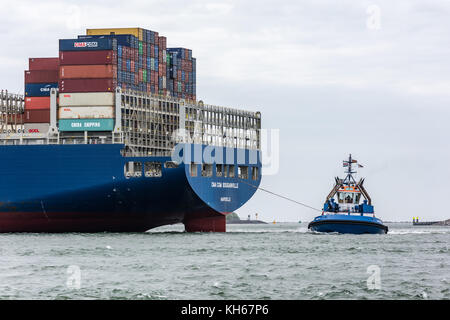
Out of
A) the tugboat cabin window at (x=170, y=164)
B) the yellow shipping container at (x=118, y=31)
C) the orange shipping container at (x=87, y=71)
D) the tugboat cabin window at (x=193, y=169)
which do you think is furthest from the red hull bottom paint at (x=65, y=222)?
the yellow shipping container at (x=118, y=31)

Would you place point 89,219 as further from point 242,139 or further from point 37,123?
point 242,139

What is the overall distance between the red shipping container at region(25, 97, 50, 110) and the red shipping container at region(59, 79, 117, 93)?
405cm

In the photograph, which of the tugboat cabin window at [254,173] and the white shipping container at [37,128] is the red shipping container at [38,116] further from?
the tugboat cabin window at [254,173]

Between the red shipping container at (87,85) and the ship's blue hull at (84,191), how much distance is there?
177 inches

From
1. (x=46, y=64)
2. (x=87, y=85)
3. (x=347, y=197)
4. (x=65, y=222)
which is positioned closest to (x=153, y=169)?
(x=65, y=222)

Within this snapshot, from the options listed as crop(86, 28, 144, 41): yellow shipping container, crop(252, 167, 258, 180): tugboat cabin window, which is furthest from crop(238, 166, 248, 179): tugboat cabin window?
crop(86, 28, 144, 41): yellow shipping container

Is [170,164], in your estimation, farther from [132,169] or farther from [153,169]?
[132,169]

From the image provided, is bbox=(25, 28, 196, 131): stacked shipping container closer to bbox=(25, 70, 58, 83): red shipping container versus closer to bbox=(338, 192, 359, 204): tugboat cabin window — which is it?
bbox=(25, 70, 58, 83): red shipping container

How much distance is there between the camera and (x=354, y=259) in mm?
43188

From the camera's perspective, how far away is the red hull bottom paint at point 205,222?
252 feet

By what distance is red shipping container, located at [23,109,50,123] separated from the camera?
75.1m

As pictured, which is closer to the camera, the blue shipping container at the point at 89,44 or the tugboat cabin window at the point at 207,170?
the blue shipping container at the point at 89,44

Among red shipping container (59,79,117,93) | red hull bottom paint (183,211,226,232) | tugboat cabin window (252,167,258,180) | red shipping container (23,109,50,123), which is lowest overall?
red hull bottom paint (183,211,226,232)
